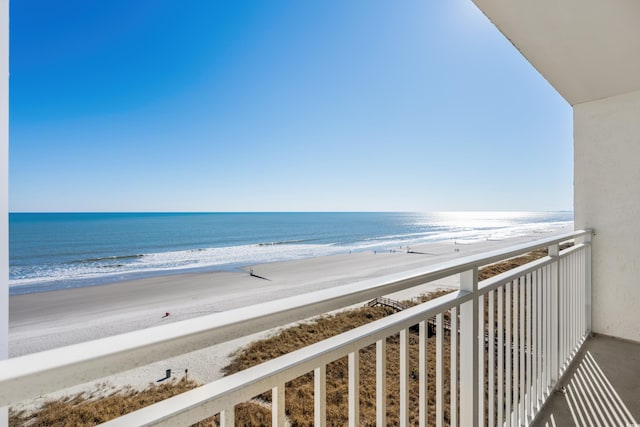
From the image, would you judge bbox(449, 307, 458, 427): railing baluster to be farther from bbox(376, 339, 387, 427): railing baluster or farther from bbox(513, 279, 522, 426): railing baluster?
bbox(513, 279, 522, 426): railing baluster

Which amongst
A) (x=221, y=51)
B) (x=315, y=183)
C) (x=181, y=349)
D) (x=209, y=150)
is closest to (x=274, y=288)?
(x=221, y=51)

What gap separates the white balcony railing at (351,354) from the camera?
39 cm

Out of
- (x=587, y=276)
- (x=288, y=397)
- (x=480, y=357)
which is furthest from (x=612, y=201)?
(x=288, y=397)

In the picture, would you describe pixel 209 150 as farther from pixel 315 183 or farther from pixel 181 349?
pixel 181 349

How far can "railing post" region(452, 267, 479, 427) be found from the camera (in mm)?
1092

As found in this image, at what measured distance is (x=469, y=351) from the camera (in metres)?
1.10

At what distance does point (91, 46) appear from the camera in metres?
15.9

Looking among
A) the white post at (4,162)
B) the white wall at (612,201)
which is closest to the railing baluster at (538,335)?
the white wall at (612,201)

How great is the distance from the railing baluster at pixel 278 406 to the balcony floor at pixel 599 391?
170 centimetres

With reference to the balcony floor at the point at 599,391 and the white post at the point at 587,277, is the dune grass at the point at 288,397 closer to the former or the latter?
the white post at the point at 587,277

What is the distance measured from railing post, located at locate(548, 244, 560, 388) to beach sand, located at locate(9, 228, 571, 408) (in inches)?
163

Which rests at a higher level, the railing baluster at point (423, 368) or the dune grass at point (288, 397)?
the railing baluster at point (423, 368)

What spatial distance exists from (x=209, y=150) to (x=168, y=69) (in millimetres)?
14744

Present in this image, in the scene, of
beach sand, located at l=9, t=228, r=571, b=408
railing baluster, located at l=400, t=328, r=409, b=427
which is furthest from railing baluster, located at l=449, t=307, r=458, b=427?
beach sand, located at l=9, t=228, r=571, b=408
